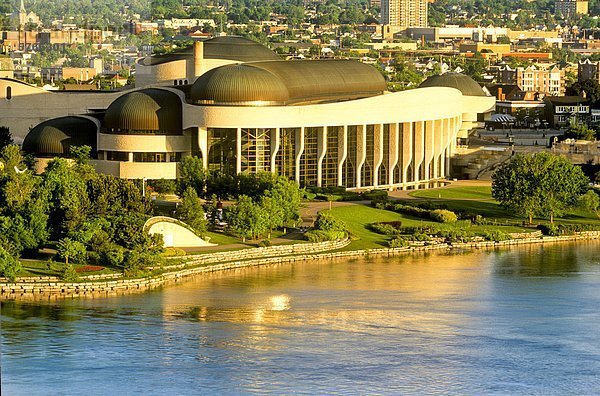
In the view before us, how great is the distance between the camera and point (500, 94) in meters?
125

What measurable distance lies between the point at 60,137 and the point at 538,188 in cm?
1761

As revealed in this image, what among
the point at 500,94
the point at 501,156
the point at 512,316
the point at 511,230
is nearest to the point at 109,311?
the point at 512,316

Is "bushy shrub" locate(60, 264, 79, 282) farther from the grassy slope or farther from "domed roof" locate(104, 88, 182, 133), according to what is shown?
"domed roof" locate(104, 88, 182, 133)

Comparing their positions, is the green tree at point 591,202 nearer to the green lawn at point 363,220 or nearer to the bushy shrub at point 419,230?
the green lawn at point 363,220

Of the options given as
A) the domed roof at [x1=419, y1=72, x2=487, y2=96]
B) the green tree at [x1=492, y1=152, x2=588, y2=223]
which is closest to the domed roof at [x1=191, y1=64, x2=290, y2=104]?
the green tree at [x1=492, y1=152, x2=588, y2=223]

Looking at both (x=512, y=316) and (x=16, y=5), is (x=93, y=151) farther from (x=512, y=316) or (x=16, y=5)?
(x=16, y=5)

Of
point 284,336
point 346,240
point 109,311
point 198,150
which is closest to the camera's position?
point 284,336

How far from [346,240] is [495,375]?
820 inches

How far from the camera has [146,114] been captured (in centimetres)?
7188

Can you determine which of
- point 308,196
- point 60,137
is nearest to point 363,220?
point 308,196

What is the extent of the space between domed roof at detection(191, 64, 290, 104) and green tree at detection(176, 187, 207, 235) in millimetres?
8856

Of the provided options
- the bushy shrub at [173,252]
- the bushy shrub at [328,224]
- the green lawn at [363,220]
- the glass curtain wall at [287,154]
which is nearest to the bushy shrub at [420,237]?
the green lawn at [363,220]

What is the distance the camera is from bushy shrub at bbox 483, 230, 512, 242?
6488 centimetres

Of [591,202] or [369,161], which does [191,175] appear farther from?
[591,202]
